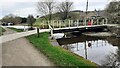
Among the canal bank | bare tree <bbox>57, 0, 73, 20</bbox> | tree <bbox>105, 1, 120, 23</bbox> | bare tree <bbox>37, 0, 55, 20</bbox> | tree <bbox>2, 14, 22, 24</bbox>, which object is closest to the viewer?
the canal bank

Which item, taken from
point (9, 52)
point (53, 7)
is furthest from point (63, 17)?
point (9, 52)

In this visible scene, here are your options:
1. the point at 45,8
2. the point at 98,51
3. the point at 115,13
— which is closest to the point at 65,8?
the point at 45,8

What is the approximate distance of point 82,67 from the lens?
35.7 feet

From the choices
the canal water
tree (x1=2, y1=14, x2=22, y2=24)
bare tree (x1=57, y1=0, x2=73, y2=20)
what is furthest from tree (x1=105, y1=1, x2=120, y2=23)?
tree (x1=2, y1=14, x2=22, y2=24)

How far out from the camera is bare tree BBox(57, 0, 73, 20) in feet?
209

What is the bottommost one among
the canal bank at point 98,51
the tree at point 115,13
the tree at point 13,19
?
the canal bank at point 98,51

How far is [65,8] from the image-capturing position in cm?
6575

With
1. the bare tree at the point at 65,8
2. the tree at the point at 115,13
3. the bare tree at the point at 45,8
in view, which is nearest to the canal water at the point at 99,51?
the tree at the point at 115,13

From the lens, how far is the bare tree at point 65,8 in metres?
63.8

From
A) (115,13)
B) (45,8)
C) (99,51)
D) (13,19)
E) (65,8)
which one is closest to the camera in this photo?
(99,51)

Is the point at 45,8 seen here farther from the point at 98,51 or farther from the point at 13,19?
the point at 98,51

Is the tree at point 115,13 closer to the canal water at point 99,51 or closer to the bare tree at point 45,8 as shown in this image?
the canal water at point 99,51

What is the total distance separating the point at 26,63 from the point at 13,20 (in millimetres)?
55596

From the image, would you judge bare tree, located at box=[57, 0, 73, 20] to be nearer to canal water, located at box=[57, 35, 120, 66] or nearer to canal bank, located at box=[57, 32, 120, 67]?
canal bank, located at box=[57, 32, 120, 67]
